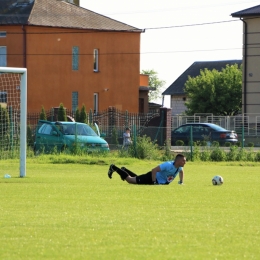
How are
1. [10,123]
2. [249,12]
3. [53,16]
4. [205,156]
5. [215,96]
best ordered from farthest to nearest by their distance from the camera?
[215,96] < [53,16] < [249,12] < [205,156] < [10,123]

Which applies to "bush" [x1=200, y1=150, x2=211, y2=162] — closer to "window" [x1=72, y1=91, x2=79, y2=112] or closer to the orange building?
the orange building

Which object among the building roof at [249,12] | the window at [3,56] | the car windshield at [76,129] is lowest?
the car windshield at [76,129]

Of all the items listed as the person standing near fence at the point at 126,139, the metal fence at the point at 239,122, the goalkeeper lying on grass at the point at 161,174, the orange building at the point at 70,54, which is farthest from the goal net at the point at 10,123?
the metal fence at the point at 239,122

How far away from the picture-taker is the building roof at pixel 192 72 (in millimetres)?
100881

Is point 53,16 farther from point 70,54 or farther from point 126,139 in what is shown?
point 126,139

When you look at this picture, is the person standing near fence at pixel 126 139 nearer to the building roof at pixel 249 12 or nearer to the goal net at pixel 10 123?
the goal net at pixel 10 123

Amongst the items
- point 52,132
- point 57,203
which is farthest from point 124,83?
point 57,203

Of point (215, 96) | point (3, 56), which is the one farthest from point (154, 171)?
point (215, 96)

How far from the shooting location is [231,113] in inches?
3054

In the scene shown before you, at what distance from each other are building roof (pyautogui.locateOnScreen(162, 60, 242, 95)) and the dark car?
2167 inches

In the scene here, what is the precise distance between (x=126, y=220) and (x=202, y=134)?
31.3 m

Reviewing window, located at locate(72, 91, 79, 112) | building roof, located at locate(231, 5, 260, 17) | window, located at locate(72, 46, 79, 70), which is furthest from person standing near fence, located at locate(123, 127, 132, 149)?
window, located at locate(72, 91, 79, 112)

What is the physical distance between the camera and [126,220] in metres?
12.5

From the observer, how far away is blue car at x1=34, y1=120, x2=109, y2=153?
109 feet
